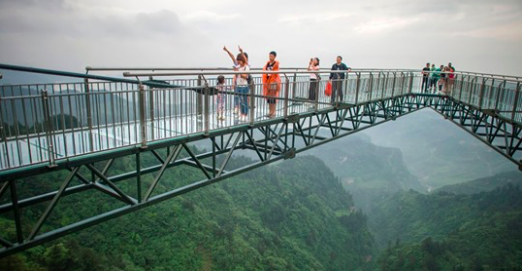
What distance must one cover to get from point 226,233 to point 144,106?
41398mm

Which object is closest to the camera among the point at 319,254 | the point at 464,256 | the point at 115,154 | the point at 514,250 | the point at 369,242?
the point at 115,154

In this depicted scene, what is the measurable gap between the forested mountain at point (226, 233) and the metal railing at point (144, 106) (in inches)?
813

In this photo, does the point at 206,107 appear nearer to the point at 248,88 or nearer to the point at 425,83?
the point at 248,88

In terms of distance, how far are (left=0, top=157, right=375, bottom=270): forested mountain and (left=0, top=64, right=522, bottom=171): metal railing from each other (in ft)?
67.7

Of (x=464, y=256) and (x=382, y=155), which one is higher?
(x=464, y=256)

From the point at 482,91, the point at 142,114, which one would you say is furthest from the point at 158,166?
the point at 482,91

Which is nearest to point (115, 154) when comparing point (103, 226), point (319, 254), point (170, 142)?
point (170, 142)

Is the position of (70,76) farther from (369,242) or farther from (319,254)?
(369,242)

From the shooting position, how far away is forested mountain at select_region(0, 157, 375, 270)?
30.5 metres

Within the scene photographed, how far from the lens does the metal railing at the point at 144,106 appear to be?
16.2 ft

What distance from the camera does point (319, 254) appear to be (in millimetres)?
62281

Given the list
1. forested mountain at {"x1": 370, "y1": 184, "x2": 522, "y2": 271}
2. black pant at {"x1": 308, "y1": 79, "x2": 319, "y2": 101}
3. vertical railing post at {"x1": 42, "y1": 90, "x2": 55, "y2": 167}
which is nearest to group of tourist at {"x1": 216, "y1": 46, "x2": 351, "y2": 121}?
black pant at {"x1": 308, "y1": 79, "x2": 319, "y2": 101}

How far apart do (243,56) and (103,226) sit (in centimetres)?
3055

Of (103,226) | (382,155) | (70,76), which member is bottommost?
(382,155)
